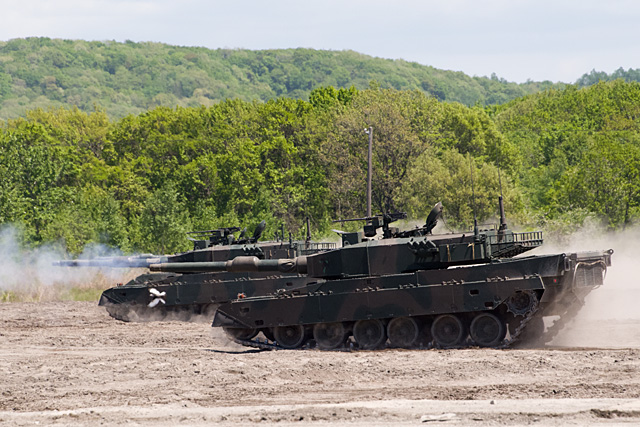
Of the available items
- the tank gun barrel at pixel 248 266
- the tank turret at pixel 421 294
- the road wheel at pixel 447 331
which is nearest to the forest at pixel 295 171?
the tank gun barrel at pixel 248 266

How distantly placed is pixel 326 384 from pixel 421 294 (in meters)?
4.47

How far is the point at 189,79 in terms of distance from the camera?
17900cm

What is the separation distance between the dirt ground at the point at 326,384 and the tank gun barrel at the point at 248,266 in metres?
1.75

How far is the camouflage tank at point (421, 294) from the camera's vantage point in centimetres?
1827

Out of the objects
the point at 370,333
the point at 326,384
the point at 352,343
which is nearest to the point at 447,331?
the point at 370,333

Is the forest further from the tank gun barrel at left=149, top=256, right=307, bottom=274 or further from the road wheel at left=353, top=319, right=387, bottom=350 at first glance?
the road wheel at left=353, top=319, right=387, bottom=350

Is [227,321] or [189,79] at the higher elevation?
[189,79]

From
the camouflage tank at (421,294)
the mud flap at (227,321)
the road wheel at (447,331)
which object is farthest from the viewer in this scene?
the mud flap at (227,321)

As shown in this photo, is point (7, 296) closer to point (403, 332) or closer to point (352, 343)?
point (352, 343)

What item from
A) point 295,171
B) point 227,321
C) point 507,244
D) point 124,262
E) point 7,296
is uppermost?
point 295,171

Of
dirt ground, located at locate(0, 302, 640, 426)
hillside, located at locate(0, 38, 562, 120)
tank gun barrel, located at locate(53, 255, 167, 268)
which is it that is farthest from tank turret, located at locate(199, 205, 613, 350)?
hillside, located at locate(0, 38, 562, 120)

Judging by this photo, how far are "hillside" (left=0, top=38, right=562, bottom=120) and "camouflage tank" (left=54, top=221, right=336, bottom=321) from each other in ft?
404

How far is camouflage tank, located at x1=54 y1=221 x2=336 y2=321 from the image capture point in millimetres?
27875

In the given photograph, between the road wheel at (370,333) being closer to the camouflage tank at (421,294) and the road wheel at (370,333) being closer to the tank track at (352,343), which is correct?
the camouflage tank at (421,294)
